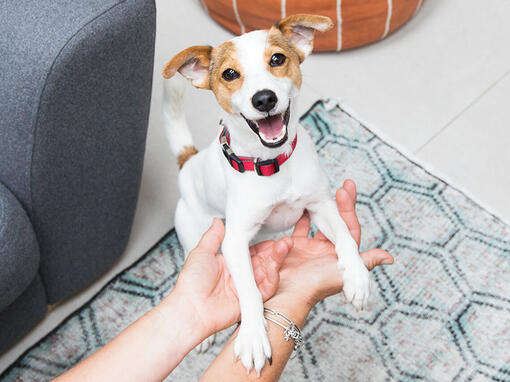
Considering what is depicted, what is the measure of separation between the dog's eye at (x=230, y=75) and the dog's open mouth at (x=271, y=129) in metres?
0.09

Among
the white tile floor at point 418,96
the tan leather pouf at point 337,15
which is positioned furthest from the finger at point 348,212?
the tan leather pouf at point 337,15

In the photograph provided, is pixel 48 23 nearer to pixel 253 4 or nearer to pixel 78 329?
Result: pixel 78 329

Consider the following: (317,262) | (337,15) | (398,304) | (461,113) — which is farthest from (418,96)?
(317,262)

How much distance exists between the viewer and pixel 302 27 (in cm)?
120

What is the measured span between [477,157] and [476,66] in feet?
1.57

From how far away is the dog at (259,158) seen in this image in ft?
3.63

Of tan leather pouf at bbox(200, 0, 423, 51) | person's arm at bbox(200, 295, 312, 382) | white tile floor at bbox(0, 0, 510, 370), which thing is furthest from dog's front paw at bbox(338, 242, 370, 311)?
tan leather pouf at bbox(200, 0, 423, 51)

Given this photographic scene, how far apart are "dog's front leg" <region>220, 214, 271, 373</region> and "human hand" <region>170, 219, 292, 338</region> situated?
4cm

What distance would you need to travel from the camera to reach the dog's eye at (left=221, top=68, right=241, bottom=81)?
1.12m

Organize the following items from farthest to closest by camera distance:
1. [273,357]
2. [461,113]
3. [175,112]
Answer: [461,113]
[175,112]
[273,357]

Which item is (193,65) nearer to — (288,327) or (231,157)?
(231,157)

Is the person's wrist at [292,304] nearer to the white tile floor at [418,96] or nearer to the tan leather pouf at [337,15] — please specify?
the white tile floor at [418,96]

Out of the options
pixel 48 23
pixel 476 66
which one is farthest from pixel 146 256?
pixel 476 66

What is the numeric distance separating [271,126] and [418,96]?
4.13 ft
